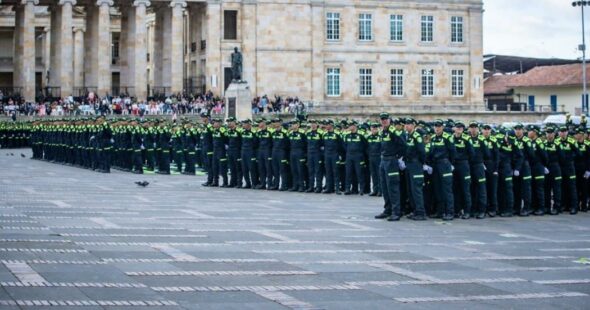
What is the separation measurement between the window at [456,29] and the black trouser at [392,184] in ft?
201

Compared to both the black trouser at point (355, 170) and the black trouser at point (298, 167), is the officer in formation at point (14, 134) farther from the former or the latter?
the black trouser at point (355, 170)

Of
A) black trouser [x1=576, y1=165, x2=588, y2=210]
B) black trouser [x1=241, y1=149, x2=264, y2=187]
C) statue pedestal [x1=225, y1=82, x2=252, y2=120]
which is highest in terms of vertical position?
statue pedestal [x1=225, y1=82, x2=252, y2=120]

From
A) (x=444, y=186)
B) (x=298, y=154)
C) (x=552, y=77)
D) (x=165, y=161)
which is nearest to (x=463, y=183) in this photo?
(x=444, y=186)

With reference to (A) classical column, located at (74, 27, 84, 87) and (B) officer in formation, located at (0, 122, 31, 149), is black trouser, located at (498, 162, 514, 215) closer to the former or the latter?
(B) officer in formation, located at (0, 122, 31, 149)

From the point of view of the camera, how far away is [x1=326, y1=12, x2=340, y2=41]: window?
7800cm

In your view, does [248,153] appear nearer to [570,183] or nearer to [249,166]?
[249,166]

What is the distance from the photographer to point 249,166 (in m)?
31.3

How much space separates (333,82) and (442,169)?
56080 mm

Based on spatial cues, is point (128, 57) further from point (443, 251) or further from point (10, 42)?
point (443, 251)

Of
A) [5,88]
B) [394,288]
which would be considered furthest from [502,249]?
[5,88]

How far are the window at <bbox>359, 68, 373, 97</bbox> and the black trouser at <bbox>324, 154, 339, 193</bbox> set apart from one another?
4957 centimetres

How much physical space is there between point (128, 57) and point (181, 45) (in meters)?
4.58

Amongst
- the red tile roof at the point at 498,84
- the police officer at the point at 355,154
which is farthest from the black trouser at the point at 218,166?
the red tile roof at the point at 498,84

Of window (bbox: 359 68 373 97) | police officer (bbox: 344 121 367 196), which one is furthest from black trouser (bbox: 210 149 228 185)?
window (bbox: 359 68 373 97)
